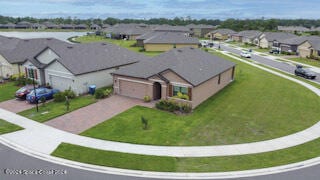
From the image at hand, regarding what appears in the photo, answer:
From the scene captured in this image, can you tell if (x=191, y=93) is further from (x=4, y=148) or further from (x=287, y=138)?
(x=4, y=148)

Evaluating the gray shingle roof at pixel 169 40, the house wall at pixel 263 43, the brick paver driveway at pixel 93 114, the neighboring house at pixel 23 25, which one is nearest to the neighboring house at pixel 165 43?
the gray shingle roof at pixel 169 40

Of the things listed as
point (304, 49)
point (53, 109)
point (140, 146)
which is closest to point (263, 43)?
point (304, 49)

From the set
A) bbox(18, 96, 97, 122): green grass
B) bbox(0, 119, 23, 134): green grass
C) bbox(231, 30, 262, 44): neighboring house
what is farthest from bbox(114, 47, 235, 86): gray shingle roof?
bbox(231, 30, 262, 44): neighboring house

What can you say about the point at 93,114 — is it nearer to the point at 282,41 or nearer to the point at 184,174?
the point at 184,174

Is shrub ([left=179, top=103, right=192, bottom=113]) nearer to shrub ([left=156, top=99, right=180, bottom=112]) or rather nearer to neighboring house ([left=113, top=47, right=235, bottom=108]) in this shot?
shrub ([left=156, top=99, right=180, bottom=112])

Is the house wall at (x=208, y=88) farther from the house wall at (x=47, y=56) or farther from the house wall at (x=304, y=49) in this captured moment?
the house wall at (x=304, y=49)

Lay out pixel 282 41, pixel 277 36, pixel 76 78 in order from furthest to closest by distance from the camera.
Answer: pixel 277 36
pixel 282 41
pixel 76 78

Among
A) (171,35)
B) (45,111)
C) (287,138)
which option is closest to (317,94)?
(287,138)
